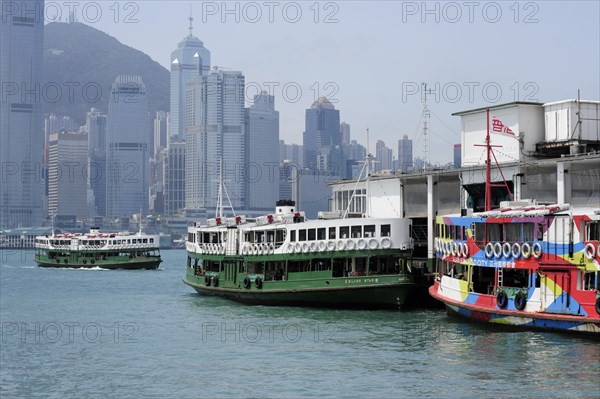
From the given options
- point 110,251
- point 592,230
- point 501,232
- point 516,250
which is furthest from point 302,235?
point 110,251

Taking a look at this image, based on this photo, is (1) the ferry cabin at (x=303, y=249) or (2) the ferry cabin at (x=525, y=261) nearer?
(2) the ferry cabin at (x=525, y=261)

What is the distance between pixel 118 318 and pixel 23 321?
4.69 meters

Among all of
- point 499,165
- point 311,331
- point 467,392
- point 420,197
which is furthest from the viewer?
Answer: point 420,197

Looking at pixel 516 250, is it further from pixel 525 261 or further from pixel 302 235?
pixel 302 235

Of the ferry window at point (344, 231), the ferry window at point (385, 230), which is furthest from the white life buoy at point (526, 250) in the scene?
the ferry window at point (344, 231)

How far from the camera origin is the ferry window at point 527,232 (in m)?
35.7

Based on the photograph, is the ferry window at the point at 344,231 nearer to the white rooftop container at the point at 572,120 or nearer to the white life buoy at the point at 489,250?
the white life buoy at the point at 489,250

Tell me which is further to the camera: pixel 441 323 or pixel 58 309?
pixel 58 309

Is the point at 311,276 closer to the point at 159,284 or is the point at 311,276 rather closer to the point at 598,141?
the point at 598,141

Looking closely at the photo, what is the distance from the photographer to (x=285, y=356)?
33094mm

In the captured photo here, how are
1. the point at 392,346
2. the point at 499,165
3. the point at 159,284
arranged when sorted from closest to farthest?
the point at 392,346 < the point at 499,165 < the point at 159,284

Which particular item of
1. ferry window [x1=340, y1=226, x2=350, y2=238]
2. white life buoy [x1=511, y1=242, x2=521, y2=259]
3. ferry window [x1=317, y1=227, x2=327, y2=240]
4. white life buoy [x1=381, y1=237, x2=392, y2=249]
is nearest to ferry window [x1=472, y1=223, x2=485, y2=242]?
white life buoy [x1=511, y1=242, x2=521, y2=259]

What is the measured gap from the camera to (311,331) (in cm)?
3916

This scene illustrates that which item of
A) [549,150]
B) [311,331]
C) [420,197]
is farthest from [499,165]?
[311,331]
